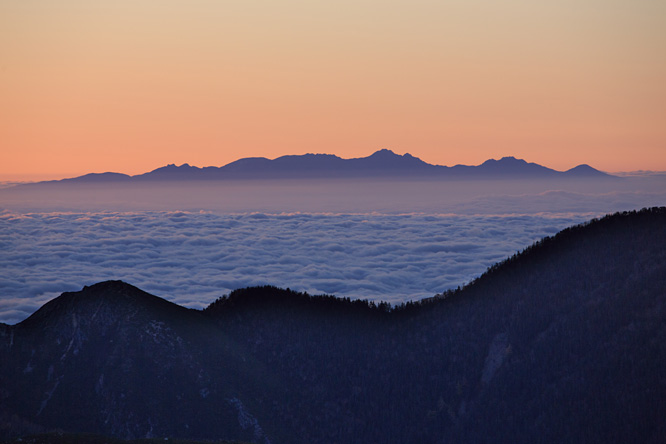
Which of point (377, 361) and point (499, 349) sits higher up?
point (499, 349)

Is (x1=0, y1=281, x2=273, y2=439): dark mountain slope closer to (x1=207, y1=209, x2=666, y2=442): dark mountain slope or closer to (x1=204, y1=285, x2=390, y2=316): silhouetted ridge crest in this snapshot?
(x1=207, y1=209, x2=666, y2=442): dark mountain slope

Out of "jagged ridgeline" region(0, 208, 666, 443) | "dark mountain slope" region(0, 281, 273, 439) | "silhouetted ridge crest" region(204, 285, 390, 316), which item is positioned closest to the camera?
"jagged ridgeline" region(0, 208, 666, 443)

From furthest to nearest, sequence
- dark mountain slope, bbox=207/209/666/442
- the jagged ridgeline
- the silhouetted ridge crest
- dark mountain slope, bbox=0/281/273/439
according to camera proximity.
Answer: the silhouetted ridge crest
dark mountain slope, bbox=0/281/273/439
dark mountain slope, bbox=207/209/666/442
the jagged ridgeline

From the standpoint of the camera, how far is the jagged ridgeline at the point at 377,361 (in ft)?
311

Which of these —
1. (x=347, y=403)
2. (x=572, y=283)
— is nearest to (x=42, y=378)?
(x=347, y=403)

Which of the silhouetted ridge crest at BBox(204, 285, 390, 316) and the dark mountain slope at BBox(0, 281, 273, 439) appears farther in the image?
the silhouetted ridge crest at BBox(204, 285, 390, 316)

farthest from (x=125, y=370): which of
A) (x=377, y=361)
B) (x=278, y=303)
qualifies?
(x=377, y=361)

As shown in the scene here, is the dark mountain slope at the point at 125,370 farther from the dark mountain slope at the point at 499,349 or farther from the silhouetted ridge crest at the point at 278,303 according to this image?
the silhouetted ridge crest at the point at 278,303

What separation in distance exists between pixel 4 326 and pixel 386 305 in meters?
66.9

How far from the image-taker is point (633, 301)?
103 metres

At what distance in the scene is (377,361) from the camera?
117 m

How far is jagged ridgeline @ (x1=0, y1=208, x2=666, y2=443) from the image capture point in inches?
3735

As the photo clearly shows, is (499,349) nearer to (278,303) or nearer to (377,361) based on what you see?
(377,361)

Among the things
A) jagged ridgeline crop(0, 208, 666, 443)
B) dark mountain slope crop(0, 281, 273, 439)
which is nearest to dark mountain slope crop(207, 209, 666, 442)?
jagged ridgeline crop(0, 208, 666, 443)
